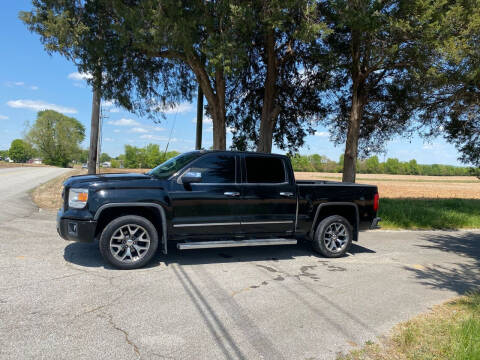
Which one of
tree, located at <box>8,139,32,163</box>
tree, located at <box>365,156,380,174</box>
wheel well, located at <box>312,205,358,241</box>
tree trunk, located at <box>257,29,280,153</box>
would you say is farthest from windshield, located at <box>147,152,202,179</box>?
tree, located at <box>8,139,32,163</box>

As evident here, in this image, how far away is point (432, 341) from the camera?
328 cm

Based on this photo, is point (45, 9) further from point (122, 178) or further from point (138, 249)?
point (138, 249)

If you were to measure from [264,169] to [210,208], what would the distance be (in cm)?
130

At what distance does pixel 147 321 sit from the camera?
3.59m

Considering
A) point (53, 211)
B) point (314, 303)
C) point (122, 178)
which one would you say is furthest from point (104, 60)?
point (314, 303)

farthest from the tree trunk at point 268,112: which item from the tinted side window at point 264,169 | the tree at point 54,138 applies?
the tree at point 54,138

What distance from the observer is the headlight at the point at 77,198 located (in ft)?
16.7

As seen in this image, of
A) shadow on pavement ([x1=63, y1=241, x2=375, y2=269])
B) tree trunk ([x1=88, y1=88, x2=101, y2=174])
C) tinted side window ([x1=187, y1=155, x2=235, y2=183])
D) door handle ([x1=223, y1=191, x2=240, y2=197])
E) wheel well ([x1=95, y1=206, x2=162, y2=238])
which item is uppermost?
tree trunk ([x1=88, y1=88, x2=101, y2=174])

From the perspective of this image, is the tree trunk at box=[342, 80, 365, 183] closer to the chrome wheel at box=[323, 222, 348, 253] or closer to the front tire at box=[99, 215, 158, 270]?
the chrome wheel at box=[323, 222, 348, 253]

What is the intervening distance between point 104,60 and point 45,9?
2044mm

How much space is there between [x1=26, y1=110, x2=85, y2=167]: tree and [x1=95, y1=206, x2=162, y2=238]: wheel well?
100 meters

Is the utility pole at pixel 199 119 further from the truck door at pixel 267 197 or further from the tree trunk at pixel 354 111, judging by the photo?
the truck door at pixel 267 197

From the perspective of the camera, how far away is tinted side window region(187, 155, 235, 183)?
5785mm

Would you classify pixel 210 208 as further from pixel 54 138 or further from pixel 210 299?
pixel 54 138
